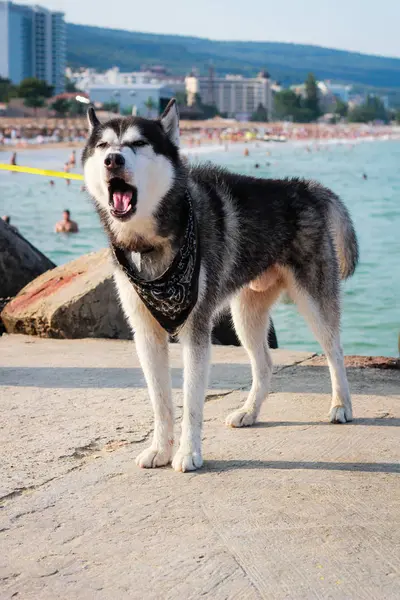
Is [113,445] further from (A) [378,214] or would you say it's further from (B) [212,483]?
(A) [378,214]

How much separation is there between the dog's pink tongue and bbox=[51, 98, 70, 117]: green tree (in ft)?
427

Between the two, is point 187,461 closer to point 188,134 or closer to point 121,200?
point 121,200

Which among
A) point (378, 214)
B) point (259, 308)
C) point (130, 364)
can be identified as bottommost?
point (378, 214)

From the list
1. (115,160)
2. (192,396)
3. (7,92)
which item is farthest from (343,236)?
(7,92)

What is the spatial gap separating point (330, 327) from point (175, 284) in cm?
134

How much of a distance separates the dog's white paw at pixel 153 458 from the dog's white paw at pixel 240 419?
0.82 m

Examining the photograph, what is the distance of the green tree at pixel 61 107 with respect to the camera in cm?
13088

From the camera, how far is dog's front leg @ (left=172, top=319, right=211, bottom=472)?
473 centimetres

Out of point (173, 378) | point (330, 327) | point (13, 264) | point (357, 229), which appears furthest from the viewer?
point (357, 229)

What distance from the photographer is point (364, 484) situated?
451 cm

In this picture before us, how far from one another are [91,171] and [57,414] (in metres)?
1.79

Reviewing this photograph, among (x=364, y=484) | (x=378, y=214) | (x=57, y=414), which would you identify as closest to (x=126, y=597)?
(x=364, y=484)

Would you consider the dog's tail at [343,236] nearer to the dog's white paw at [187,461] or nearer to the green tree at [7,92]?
the dog's white paw at [187,461]

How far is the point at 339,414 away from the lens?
5.63 metres
